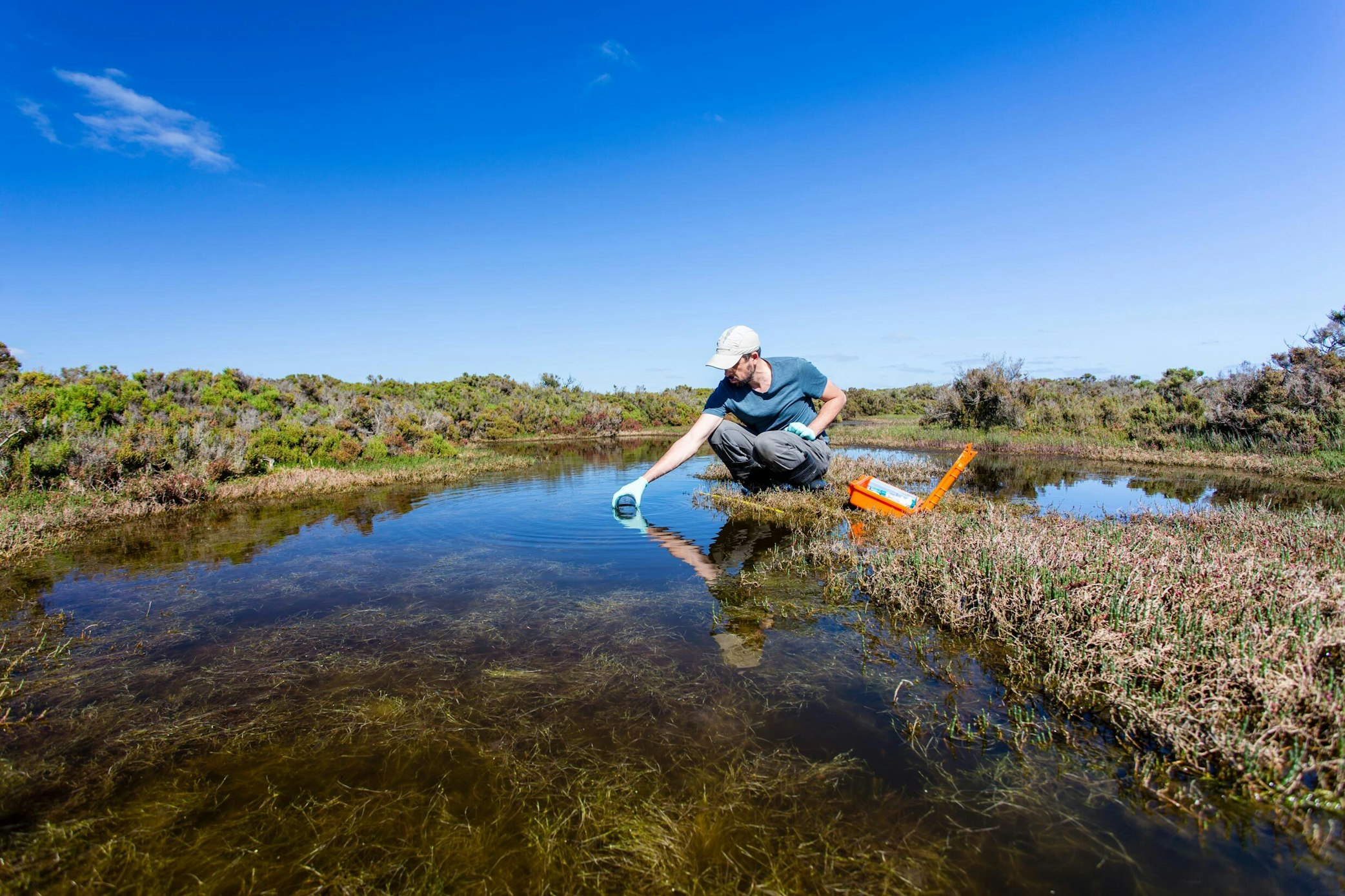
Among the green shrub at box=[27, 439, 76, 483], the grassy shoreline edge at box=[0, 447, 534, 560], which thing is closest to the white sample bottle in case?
the grassy shoreline edge at box=[0, 447, 534, 560]

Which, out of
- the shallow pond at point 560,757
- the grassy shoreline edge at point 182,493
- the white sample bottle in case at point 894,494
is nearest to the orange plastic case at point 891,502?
the white sample bottle in case at point 894,494

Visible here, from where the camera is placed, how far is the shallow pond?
209cm

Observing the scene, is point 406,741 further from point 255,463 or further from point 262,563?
point 255,463

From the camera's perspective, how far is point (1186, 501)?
32.9 ft

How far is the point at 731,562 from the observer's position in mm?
6078

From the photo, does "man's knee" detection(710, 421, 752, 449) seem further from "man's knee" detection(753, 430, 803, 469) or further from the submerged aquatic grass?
the submerged aquatic grass

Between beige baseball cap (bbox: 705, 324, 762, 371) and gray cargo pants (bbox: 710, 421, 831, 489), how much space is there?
1.19 m

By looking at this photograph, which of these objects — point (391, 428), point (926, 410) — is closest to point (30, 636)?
point (391, 428)

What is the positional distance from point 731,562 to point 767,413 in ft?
8.03

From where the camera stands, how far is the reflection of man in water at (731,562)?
3.96 meters

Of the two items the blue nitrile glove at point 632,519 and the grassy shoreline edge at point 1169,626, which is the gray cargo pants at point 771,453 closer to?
the blue nitrile glove at point 632,519

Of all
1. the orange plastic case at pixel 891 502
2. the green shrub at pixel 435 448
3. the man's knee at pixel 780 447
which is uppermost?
the man's knee at pixel 780 447

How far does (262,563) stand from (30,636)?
2.15m

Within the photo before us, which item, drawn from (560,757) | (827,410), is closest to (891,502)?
(827,410)
